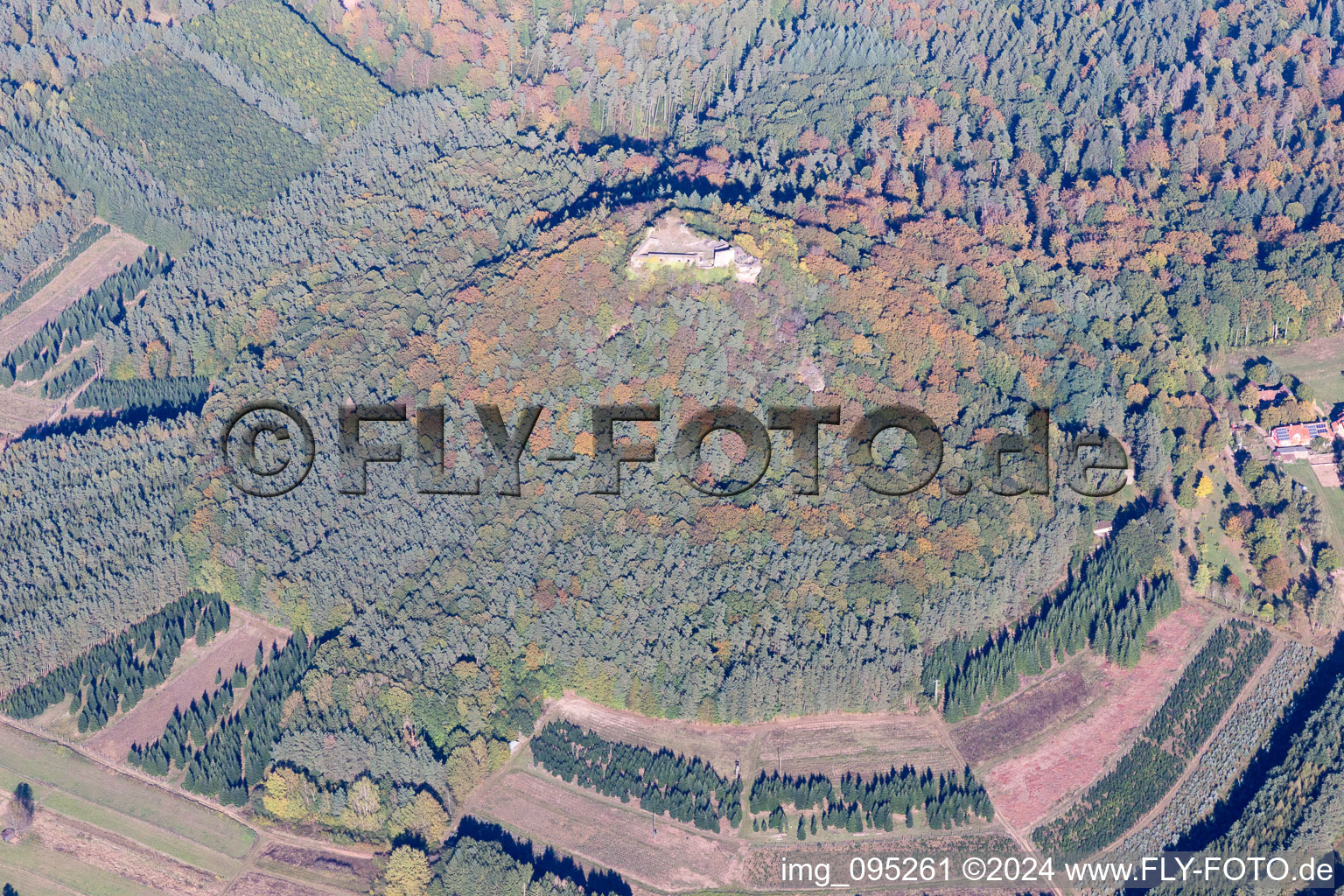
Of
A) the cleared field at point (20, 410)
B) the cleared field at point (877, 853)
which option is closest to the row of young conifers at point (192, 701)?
the cleared field at point (20, 410)

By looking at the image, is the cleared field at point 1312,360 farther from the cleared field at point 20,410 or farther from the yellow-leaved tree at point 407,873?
the cleared field at point 20,410

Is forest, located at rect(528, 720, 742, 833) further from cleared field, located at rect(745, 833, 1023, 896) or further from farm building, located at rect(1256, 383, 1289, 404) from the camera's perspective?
farm building, located at rect(1256, 383, 1289, 404)

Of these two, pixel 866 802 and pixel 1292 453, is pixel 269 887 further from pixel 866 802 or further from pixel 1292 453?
pixel 1292 453

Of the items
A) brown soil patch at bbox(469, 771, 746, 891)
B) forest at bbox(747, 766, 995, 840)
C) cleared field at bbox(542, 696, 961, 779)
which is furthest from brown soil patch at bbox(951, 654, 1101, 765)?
brown soil patch at bbox(469, 771, 746, 891)

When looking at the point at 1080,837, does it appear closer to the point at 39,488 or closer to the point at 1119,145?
the point at 1119,145

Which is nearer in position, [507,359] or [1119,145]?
[507,359]

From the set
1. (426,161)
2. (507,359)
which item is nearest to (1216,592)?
(507,359)
